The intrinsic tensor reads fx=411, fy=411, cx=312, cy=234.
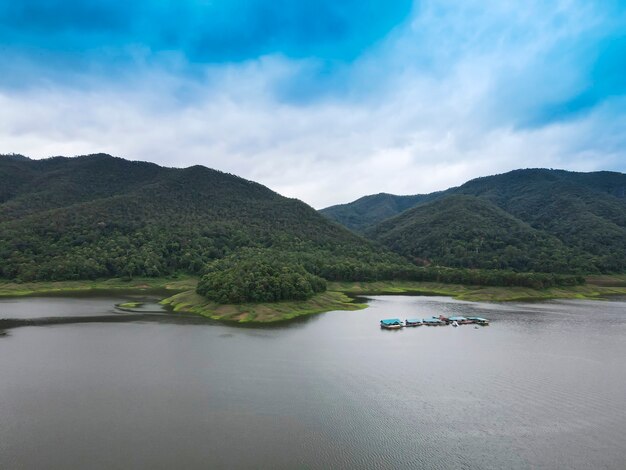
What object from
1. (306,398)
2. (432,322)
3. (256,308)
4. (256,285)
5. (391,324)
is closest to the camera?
(306,398)

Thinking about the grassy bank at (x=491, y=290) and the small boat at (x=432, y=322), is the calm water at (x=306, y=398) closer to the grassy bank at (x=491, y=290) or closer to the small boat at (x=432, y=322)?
the small boat at (x=432, y=322)

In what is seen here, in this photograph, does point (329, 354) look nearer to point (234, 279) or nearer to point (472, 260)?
point (234, 279)

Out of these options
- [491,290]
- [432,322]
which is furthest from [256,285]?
[491,290]

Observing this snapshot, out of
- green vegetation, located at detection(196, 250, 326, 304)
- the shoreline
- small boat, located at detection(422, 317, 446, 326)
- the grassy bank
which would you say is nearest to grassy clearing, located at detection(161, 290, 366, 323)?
the shoreline

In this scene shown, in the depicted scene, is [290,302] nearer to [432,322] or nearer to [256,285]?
[256,285]

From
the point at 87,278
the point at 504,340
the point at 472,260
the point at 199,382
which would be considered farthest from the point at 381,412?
the point at 472,260

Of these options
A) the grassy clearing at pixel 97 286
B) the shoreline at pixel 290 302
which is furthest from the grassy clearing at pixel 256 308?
the grassy clearing at pixel 97 286

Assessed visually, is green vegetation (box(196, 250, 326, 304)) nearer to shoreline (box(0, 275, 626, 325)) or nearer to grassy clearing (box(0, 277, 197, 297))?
shoreline (box(0, 275, 626, 325))
